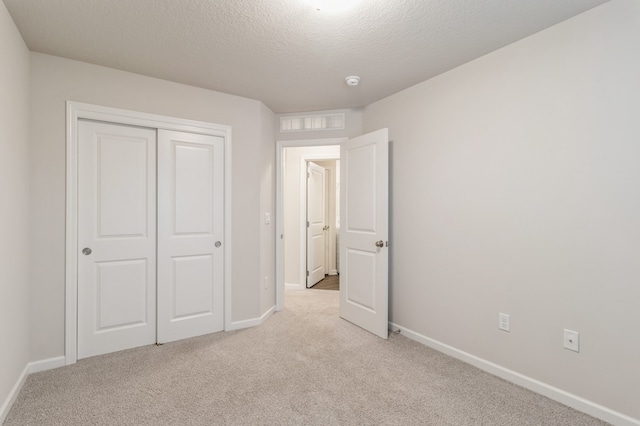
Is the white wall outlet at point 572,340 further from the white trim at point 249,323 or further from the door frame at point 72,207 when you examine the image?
the door frame at point 72,207

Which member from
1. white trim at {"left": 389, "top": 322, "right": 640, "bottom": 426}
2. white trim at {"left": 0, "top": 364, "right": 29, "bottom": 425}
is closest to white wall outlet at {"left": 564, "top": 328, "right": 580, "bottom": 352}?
white trim at {"left": 389, "top": 322, "right": 640, "bottom": 426}

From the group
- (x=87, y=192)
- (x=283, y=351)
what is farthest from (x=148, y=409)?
(x=87, y=192)

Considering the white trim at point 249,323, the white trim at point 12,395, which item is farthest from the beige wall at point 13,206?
the white trim at point 249,323

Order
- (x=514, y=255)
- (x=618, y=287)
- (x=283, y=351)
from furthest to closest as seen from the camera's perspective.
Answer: (x=283, y=351)
(x=514, y=255)
(x=618, y=287)

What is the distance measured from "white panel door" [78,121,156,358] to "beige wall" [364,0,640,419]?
2.47m

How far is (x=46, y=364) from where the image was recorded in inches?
93.3

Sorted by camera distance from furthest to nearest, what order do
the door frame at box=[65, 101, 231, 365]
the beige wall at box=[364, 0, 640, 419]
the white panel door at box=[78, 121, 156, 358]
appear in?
the white panel door at box=[78, 121, 156, 358] < the door frame at box=[65, 101, 231, 365] < the beige wall at box=[364, 0, 640, 419]

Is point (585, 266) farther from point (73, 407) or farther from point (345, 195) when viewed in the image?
point (73, 407)

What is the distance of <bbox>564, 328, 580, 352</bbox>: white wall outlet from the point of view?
6.32 feet

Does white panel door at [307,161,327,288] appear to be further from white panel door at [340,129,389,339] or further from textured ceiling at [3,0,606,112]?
textured ceiling at [3,0,606,112]

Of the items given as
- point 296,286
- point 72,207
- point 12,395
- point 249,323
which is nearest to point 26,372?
point 12,395

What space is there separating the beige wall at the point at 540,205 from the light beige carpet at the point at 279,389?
336 millimetres

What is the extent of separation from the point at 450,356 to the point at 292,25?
2772mm

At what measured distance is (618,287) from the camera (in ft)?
5.82
